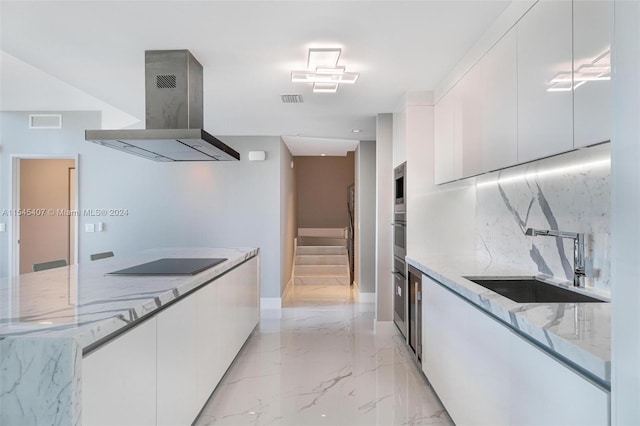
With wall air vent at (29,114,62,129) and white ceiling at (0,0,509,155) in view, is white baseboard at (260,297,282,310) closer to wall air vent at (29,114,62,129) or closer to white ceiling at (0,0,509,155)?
white ceiling at (0,0,509,155)

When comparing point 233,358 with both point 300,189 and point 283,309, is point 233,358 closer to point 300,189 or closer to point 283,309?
point 283,309

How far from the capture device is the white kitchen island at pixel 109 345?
1111mm

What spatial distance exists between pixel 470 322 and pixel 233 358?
2.04 metres

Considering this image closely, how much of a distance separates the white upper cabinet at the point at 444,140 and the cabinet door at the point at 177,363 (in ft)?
7.09

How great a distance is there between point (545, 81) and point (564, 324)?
1105mm

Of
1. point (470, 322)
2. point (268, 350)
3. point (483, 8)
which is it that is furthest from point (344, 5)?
point (268, 350)

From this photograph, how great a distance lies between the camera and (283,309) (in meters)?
5.43

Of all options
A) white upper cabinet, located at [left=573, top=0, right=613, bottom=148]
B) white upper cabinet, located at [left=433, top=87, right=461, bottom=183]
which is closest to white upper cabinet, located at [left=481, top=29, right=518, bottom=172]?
white upper cabinet, located at [left=573, top=0, right=613, bottom=148]

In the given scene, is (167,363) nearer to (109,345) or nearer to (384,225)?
(109,345)

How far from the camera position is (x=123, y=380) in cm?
142

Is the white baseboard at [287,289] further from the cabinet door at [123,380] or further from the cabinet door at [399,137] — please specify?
the cabinet door at [123,380]

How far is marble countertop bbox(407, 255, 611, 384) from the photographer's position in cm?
100

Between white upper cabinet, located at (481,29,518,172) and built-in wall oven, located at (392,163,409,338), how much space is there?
57.5 inches

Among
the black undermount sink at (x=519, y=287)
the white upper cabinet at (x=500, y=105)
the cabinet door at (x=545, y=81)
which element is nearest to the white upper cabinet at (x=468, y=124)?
the white upper cabinet at (x=500, y=105)
